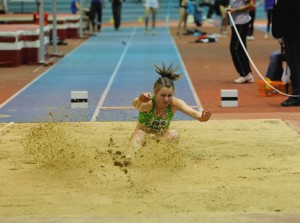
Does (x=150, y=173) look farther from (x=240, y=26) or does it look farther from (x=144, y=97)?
(x=240, y=26)

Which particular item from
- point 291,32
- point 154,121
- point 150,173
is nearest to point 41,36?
point 291,32

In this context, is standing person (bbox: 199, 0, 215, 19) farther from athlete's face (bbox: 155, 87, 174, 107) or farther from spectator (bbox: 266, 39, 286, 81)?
athlete's face (bbox: 155, 87, 174, 107)

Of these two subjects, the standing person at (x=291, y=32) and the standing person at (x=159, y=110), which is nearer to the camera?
the standing person at (x=159, y=110)

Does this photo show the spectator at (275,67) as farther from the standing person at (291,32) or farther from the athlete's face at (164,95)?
the athlete's face at (164,95)

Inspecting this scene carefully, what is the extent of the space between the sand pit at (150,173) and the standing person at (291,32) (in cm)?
242

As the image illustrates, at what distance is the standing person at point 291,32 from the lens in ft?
37.6

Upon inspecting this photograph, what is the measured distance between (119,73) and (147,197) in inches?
447

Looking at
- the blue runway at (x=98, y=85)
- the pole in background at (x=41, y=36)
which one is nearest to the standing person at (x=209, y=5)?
the blue runway at (x=98, y=85)

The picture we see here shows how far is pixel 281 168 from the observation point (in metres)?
7.01

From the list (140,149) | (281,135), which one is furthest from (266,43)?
(140,149)

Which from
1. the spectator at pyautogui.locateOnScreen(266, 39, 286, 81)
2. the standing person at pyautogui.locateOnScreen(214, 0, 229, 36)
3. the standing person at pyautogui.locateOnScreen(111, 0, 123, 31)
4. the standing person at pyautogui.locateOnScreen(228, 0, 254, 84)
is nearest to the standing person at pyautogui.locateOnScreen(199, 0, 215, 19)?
the standing person at pyautogui.locateOnScreen(111, 0, 123, 31)

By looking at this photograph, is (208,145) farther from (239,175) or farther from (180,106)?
(239,175)

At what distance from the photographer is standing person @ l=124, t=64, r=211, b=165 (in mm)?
7473

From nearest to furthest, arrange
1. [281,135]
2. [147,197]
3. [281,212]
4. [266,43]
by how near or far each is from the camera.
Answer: [281,212], [147,197], [281,135], [266,43]
